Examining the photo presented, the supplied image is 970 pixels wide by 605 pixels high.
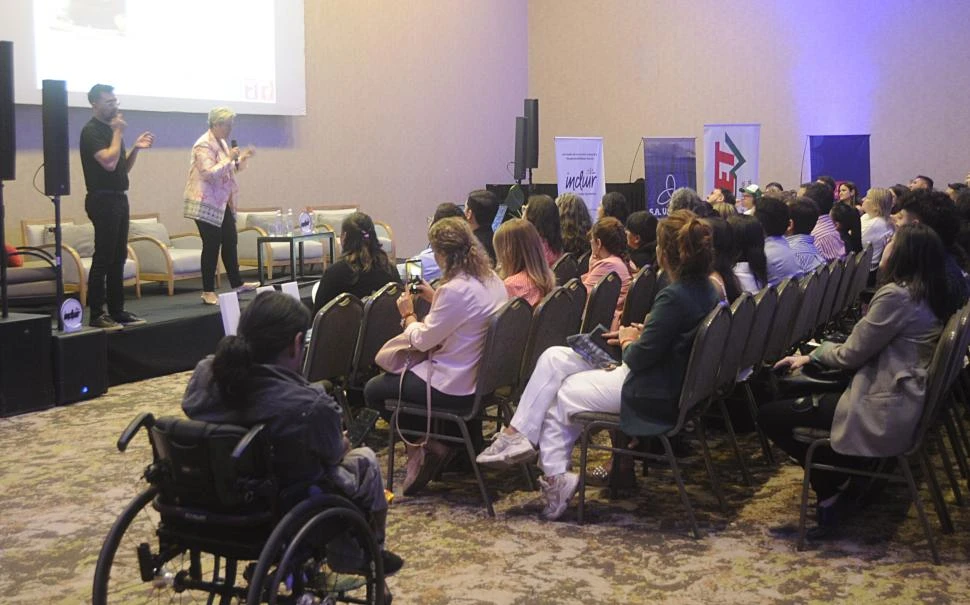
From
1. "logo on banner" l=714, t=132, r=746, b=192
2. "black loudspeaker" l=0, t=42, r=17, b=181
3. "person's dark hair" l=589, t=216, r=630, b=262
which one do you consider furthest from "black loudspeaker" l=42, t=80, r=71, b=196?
"logo on banner" l=714, t=132, r=746, b=192

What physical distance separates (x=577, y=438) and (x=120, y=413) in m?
2.81

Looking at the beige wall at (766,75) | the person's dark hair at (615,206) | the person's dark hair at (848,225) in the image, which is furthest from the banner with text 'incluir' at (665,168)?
the person's dark hair at (615,206)

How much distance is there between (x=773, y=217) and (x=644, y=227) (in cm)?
69

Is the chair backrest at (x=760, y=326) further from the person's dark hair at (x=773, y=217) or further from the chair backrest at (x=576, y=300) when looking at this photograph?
A: the person's dark hair at (x=773, y=217)

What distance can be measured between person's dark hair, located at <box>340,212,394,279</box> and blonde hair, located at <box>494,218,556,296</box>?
0.64 m

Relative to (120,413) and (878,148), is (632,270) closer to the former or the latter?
(120,413)

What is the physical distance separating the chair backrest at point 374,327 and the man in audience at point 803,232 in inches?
95.5

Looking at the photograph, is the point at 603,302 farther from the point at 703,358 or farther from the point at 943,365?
the point at 943,365

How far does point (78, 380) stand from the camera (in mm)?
5887

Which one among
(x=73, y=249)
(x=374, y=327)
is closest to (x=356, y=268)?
(x=374, y=327)

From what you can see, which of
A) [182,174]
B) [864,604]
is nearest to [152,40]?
[182,174]

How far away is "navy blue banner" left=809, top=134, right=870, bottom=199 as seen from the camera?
38.2 ft

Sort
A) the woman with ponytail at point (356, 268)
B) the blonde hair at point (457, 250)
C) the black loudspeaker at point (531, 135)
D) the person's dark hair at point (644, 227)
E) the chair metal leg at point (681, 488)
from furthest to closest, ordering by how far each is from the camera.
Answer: the black loudspeaker at point (531, 135) → the person's dark hair at point (644, 227) → the woman with ponytail at point (356, 268) → the blonde hair at point (457, 250) → the chair metal leg at point (681, 488)

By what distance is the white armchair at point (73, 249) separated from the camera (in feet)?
24.3
